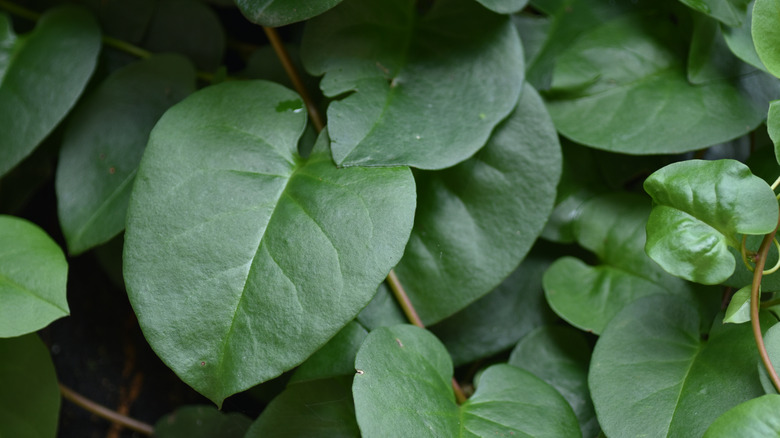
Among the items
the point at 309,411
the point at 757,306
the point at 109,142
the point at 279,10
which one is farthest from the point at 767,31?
the point at 109,142

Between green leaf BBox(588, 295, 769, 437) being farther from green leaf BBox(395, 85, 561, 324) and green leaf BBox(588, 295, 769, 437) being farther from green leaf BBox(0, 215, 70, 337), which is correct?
green leaf BBox(0, 215, 70, 337)

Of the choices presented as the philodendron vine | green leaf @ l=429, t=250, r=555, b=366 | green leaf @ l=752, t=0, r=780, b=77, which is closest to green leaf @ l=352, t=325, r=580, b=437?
the philodendron vine

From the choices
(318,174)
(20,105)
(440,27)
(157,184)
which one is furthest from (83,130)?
(440,27)

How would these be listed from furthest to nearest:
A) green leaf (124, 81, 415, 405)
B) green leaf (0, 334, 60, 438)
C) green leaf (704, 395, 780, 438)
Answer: green leaf (0, 334, 60, 438), green leaf (124, 81, 415, 405), green leaf (704, 395, 780, 438)

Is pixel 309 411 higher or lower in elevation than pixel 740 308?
lower

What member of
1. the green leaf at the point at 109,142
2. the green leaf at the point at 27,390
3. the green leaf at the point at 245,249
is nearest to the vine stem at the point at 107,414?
the green leaf at the point at 27,390

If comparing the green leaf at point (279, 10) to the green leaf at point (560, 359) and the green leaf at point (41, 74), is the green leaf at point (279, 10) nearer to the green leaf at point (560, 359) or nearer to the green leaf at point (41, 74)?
the green leaf at point (41, 74)

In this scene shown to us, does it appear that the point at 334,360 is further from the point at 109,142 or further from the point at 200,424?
the point at 109,142
